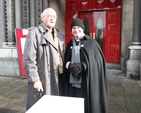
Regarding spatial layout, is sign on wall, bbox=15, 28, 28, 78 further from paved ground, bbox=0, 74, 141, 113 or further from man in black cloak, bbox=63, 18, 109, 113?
man in black cloak, bbox=63, 18, 109, 113

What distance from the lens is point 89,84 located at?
2207mm

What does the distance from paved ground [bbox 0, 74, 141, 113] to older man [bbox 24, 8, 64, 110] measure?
1.15m

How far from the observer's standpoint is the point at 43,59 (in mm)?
2137

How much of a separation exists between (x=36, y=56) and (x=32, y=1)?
159 inches

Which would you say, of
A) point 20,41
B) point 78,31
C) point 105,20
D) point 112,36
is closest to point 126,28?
point 112,36

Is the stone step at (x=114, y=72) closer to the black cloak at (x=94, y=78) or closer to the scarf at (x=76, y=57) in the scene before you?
the black cloak at (x=94, y=78)

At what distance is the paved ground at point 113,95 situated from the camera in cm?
314

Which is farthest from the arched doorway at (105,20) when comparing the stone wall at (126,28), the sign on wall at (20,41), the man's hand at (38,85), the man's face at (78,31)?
the man's hand at (38,85)

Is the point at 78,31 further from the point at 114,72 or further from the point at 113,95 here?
the point at 114,72

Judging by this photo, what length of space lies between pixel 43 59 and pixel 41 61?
0.12ft

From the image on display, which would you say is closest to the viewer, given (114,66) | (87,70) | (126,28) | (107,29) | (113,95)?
(87,70)

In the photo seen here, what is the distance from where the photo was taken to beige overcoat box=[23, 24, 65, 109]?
2.07 m

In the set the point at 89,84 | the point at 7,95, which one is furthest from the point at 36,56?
the point at 7,95

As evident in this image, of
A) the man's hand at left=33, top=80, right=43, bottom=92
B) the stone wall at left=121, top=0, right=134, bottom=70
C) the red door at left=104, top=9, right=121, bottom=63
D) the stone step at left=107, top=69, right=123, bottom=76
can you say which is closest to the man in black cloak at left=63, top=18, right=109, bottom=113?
the man's hand at left=33, top=80, right=43, bottom=92
